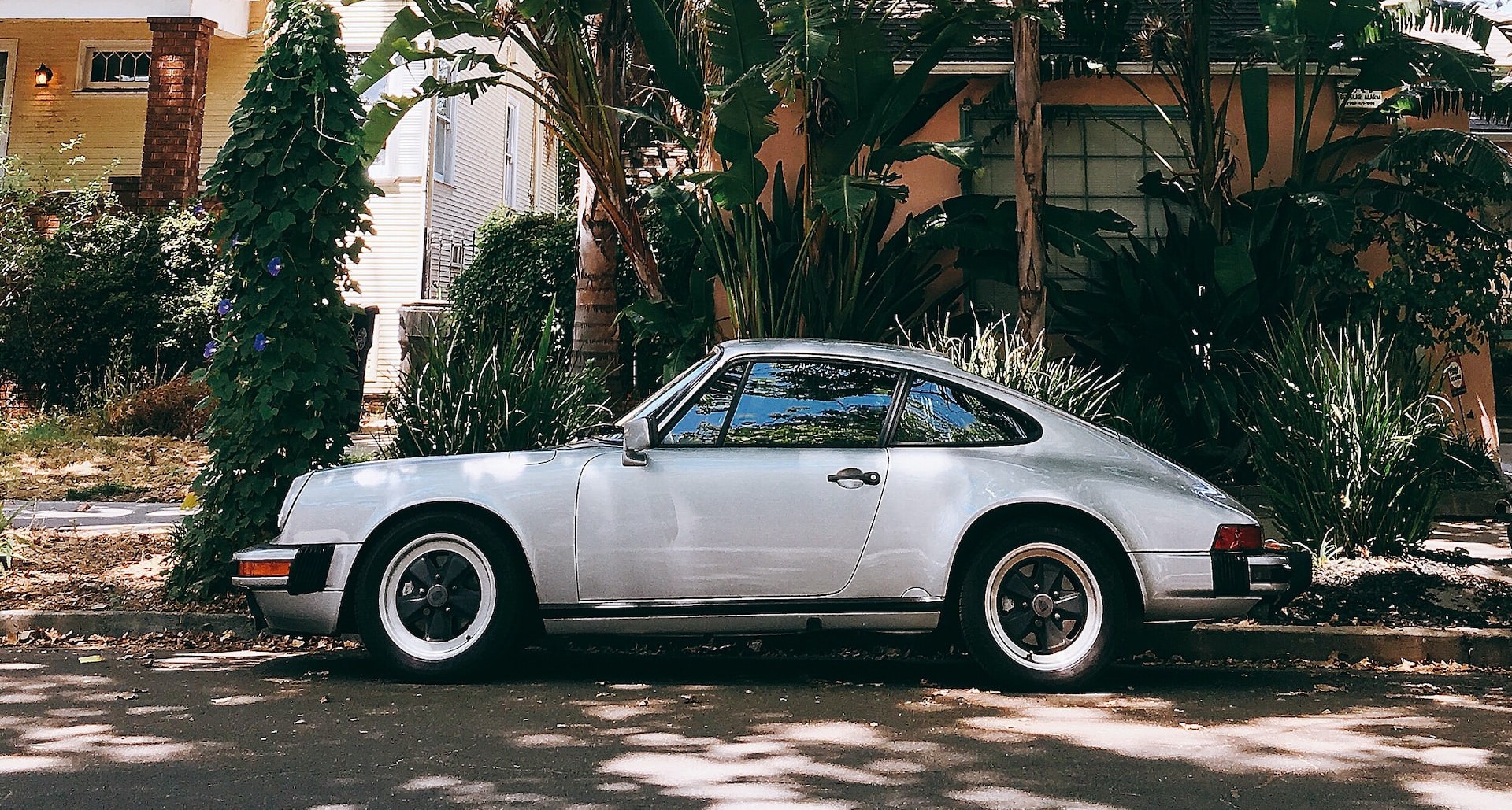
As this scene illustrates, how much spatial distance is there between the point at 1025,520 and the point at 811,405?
1097mm

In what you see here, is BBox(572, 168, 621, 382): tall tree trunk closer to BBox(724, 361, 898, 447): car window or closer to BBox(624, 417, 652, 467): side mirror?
BBox(724, 361, 898, 447): car window

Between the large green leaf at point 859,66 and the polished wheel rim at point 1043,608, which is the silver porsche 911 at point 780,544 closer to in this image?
the polished wheel rim at point 1043,608

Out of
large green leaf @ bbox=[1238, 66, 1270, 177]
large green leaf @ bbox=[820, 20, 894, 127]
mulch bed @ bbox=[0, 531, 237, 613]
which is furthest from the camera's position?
large green leaf @ bbox=[1238, 66, 1270, 177]

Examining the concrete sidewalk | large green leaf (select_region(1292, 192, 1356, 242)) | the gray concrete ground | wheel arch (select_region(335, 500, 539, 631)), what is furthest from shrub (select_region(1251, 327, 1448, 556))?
the concrete sidewalk

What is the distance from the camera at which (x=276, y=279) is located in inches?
327

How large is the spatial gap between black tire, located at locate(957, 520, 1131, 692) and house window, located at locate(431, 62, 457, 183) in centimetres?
1570

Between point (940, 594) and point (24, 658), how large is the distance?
456cm

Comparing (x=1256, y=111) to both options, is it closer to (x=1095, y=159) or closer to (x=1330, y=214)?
(x=1330, y=214)

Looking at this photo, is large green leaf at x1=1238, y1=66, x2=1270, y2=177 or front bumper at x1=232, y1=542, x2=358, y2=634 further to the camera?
large green leaf at x1=1238, y1=66, x2=1270, y2=177

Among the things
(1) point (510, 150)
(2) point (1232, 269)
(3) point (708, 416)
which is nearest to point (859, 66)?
(2) point (1232, 269)

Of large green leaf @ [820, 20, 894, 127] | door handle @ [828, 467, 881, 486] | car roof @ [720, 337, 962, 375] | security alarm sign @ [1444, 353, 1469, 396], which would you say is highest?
large green leaf @ [820, 20, 894, 127]

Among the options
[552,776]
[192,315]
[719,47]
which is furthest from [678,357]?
[192,315]

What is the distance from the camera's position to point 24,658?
280 inches

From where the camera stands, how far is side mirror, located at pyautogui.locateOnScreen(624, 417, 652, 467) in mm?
6336
